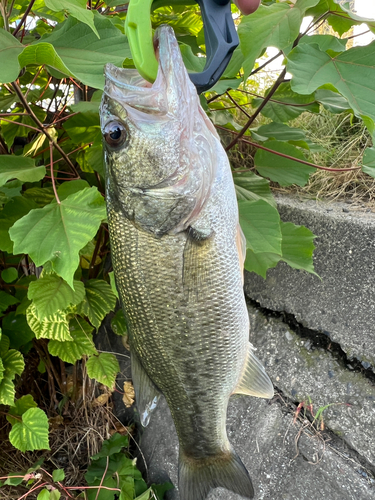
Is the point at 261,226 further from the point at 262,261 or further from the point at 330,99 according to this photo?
the point at 330,99

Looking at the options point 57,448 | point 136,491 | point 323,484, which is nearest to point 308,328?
point 323,484

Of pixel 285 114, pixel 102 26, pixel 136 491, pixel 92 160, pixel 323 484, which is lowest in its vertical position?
pixel 136 491

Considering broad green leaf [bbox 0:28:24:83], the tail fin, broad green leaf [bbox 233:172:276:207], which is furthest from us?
broad green leaf [bbox 233:172:276:207]

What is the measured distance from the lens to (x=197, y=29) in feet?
4.97

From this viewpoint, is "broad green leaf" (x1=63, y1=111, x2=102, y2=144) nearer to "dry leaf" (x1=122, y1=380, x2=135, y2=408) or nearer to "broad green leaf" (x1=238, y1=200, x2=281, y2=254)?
"broad green leaf" (x1=238, y1=200, x2=281, y2=254)

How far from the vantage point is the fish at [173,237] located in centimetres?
74

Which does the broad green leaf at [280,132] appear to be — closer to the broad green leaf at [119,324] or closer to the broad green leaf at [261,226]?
the broad green leaf at [261,226]

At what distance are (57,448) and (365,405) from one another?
64.9 inches

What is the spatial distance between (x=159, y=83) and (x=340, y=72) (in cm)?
43

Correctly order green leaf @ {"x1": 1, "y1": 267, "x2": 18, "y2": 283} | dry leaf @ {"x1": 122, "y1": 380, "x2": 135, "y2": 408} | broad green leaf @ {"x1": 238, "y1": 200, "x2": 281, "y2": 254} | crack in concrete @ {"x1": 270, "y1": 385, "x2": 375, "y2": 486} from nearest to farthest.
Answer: broad green leaf @ {"x1": 238, "y1": 200, "x2": 281, "y2": 254}, crack in concrete @ {"x1": 270, "y1": 385, "x2": 375, "y2": 486}, green leaf @ {"x1": 1, "y1": 267, "x2": 18, "y2": 283}, dry leaf @ {"x1": 122, "y1": 380, "x2": 135, "y2": 408}

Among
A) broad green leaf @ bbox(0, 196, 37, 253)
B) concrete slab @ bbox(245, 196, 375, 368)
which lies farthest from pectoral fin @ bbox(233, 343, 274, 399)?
broad green leaf @ bbox(0, 196, 37, 253)

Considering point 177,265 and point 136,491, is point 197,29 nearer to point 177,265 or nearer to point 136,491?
point 177,265

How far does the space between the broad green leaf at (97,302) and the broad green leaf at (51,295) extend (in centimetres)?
16

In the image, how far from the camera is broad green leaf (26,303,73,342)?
4.39 feet
